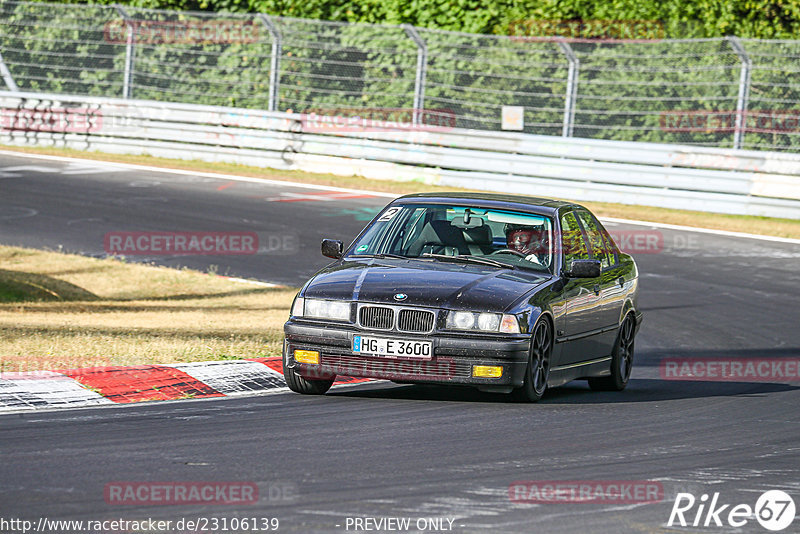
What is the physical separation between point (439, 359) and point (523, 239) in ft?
5.17

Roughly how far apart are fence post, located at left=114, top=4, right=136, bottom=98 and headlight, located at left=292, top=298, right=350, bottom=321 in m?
19.4

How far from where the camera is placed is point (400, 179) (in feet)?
80.7

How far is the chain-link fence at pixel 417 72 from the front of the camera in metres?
22.4

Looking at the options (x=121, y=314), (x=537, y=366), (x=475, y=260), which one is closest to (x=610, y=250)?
(x=475, y=260)

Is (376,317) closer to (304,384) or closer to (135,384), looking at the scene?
(304,384)

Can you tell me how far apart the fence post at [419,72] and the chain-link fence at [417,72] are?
3 centimetres

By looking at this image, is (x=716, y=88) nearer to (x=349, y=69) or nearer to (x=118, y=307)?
(x=349, y=69)

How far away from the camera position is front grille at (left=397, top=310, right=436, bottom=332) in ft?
27.6

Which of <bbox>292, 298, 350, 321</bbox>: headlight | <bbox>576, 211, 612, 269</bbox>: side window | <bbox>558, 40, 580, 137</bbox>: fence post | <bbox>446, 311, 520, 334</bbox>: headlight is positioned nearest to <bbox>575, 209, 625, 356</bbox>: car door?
<bbox>576, 211, 612, 269</bbox>: side window

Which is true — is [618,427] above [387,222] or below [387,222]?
below

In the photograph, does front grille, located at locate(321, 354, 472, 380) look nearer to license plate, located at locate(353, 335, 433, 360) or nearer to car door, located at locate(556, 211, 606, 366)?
license plate, located at locate(353, 335, 433, 360)

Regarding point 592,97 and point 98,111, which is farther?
point 98,111

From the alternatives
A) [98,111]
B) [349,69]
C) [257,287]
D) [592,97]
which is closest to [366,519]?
[257,287]

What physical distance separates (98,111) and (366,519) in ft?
74.0
